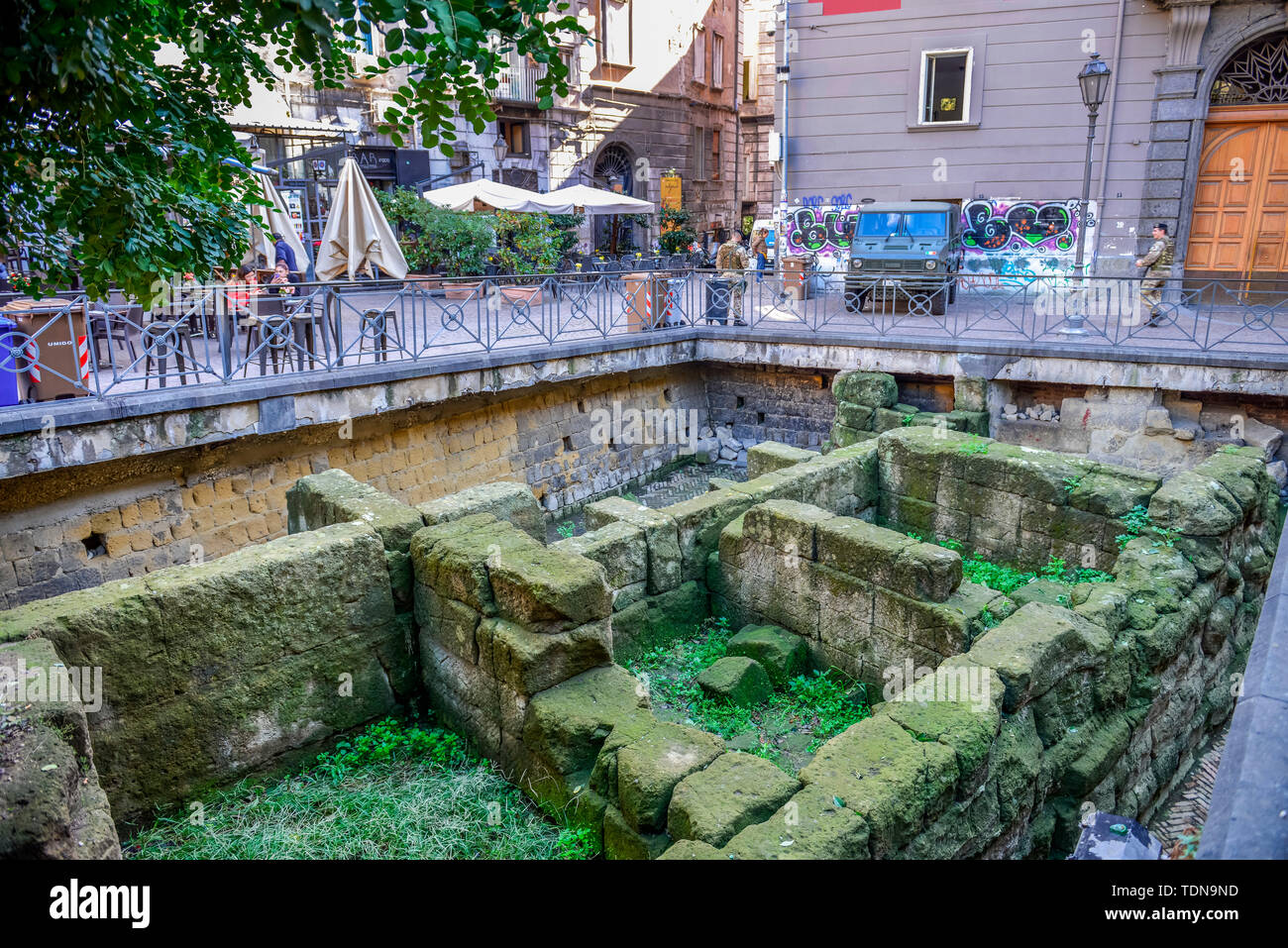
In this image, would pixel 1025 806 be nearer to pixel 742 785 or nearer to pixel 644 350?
pixel 742 785

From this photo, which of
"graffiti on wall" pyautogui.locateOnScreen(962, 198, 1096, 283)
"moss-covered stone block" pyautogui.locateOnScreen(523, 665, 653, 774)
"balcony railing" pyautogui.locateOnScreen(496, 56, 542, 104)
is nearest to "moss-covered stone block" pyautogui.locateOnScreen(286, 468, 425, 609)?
"moss-covered stone block" pyautogui.locateOnScreen(523, 665, 653, 774)

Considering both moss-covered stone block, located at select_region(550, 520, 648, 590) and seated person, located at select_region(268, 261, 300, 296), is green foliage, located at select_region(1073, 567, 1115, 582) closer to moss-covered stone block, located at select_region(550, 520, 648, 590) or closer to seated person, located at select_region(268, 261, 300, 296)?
moss-covered stone block, located at select_region(550, 520, 648, 590)

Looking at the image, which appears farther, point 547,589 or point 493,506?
point 493,506

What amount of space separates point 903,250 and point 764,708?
34.6 feet

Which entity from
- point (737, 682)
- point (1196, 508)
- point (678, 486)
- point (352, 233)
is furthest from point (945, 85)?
point (737, 682)

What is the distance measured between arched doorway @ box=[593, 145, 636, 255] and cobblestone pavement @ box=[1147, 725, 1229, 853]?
19996mm

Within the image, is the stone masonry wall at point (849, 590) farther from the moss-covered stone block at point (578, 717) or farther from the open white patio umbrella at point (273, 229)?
the open white patio umbrella at point (273, 229)

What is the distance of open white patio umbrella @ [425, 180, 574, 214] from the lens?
14.9 metres

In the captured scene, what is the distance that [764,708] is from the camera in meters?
6.25

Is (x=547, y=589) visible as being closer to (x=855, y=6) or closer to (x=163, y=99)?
(x=163, y=99)

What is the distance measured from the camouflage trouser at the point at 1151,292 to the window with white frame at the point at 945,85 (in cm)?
478

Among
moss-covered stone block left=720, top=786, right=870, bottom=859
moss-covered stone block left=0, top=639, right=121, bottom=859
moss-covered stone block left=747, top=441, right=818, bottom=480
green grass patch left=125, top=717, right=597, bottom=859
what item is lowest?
green grass patch left=125, top=717, right=597, bottom=859

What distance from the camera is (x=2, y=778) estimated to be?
3100mm

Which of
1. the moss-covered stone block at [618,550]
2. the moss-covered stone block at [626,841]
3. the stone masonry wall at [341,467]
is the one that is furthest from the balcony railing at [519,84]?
the moss-covered stone block at [626,841]
